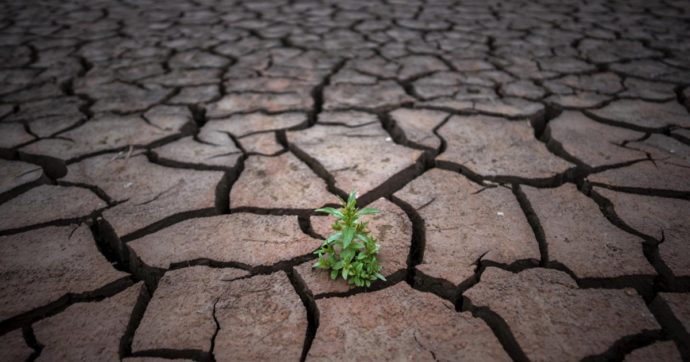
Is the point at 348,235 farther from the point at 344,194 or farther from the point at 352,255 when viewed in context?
the point at 344,194

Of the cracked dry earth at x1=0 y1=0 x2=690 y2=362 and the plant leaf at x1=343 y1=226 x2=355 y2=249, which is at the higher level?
the plant leaf at x1=343 y1=226 x2=355 y2=249

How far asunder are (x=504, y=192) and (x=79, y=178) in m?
1.74

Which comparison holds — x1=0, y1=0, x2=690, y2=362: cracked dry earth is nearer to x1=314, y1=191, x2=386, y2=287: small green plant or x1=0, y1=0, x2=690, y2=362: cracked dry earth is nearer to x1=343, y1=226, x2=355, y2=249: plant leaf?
x1=314, y1=191, x2=386, y2=287: small green plant

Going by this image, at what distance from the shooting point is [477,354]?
0.99 meters

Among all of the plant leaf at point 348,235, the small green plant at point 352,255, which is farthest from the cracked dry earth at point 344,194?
the plant leaf at point 348,235

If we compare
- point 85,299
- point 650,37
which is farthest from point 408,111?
point 650,37

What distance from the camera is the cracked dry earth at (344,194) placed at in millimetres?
1057

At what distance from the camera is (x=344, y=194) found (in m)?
1.58

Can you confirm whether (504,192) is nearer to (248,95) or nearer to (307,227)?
(307,227)

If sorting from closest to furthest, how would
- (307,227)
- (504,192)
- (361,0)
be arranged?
(307,227), (504,192), (361,0)

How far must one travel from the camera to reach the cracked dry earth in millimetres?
1057

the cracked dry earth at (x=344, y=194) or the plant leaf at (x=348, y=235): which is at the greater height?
the plant leaf at (x=348, y=235)

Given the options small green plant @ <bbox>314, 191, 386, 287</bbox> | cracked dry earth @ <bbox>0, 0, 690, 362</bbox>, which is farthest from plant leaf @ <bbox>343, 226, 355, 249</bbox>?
cracked dry earth @ <bbox>0, 0, 690, 362</bbox>

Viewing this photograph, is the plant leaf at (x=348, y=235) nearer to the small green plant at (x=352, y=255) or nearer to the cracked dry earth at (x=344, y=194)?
the small green plant at (x=352, y=255)
